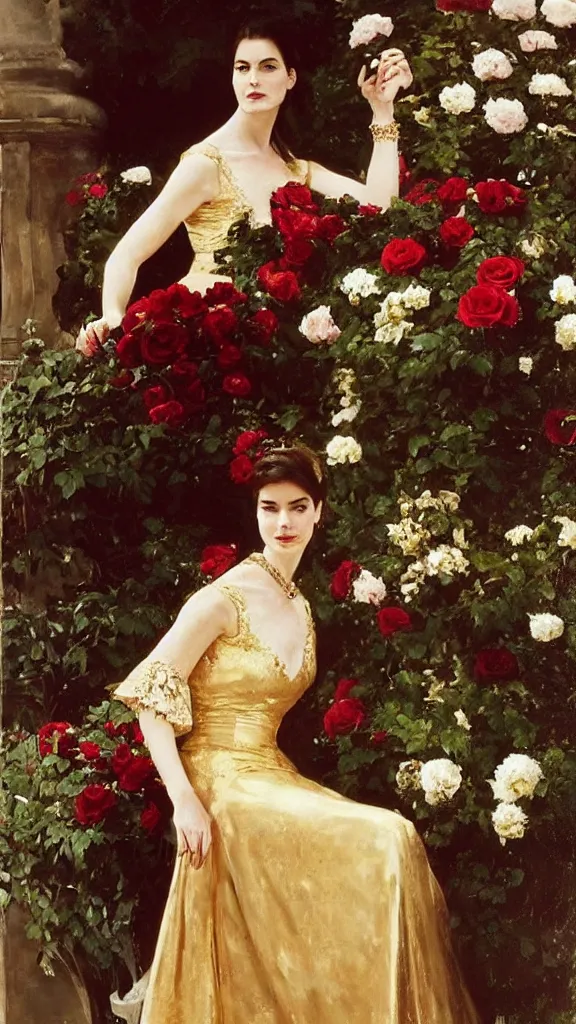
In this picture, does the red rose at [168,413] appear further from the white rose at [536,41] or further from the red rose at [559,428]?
the white rose at [536,41]

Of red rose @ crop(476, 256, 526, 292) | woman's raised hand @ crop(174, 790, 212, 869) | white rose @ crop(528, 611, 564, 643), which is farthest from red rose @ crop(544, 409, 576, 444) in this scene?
woman's raised hand @ crop(174, 790, 212, 869)

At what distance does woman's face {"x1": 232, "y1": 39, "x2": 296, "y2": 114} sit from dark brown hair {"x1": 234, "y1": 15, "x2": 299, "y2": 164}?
Answer: 0.01m

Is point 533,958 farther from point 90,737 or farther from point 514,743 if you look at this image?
point 90,737

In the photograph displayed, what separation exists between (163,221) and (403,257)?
61 centimetres

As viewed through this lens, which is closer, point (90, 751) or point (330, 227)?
point (90, 751)

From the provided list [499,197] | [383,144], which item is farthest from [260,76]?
[499,197]

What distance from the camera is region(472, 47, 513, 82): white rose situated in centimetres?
423

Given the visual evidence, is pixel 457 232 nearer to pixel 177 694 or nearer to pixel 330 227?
pixel 330 227

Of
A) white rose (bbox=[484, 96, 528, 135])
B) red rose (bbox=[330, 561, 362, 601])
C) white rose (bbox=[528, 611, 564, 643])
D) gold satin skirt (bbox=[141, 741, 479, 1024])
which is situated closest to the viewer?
gold satin skirt (bbox=[141, 741, 479, 1024])

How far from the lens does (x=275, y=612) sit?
155 inches

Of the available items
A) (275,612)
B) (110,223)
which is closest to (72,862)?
(275,612)

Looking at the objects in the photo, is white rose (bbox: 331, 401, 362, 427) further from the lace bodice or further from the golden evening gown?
the golden evening gown

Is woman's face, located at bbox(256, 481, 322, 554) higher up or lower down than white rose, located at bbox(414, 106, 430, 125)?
lower down

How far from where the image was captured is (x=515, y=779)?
12.6 feet
